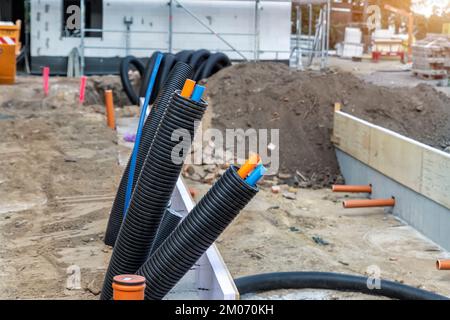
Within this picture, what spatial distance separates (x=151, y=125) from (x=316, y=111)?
25.5ft

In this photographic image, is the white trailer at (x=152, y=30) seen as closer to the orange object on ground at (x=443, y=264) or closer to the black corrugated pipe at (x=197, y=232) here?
the orange object on ground at (x=443, y=264)

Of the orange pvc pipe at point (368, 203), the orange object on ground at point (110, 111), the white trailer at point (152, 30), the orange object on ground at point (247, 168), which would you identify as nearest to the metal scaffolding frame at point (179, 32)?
the white trailer at point (152, 30)

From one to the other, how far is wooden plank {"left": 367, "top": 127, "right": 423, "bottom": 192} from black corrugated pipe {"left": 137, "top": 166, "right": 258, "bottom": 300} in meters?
5.74

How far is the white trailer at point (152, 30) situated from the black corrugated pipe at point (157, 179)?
17723 mm

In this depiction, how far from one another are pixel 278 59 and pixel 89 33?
247 inches

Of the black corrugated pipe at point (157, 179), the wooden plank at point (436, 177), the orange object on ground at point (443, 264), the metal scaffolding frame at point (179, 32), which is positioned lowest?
the orange object on ground at point (443, 264)

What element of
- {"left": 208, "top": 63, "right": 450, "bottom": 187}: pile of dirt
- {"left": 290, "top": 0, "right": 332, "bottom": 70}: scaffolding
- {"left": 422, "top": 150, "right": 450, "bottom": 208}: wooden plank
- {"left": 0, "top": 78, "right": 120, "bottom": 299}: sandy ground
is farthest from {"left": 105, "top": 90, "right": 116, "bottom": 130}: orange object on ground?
{"left": 290, "top": 0, "right": 332, "bottom": 70}: scaffolding

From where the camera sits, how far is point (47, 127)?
46.5 ft

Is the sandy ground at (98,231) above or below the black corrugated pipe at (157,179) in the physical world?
below

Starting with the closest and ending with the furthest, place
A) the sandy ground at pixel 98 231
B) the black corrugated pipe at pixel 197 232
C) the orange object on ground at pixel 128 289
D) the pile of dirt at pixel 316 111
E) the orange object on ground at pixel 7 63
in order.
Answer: the orange object on ground at pixel 128 289, the black corrugated pipe at pixel 197 232, the sandy ground at pixel 98 231, the pile of dirt at pixel 316 111, the orange object on ground at pixel 7 63

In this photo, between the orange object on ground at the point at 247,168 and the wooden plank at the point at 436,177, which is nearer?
the orange object on ground at the point at 247,168

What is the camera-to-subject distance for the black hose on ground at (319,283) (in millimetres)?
7098
